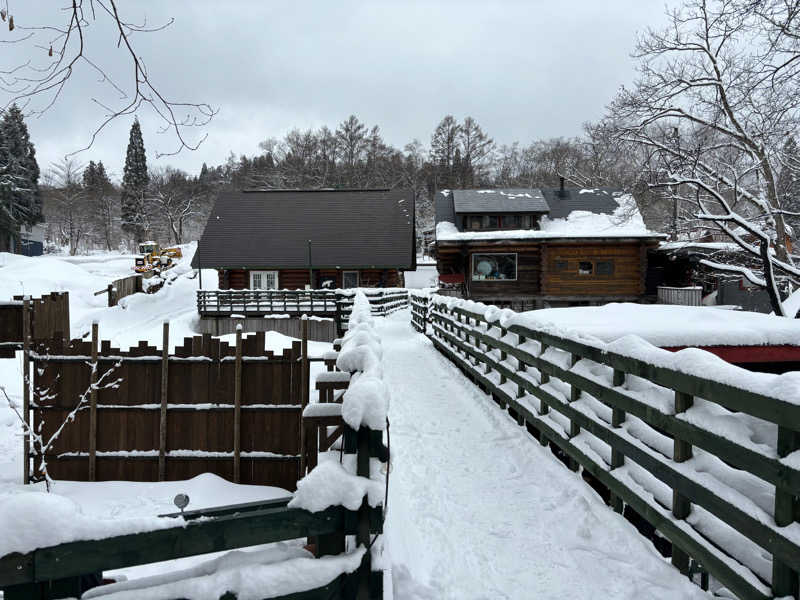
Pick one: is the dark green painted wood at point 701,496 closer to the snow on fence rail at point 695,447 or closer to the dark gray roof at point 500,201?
the snow on fence rail at point 695,447

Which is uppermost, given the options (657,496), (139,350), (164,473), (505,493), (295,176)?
(295,176)

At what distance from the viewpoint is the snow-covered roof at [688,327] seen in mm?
5402

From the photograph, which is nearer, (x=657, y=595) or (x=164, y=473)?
(x=657, y=595)

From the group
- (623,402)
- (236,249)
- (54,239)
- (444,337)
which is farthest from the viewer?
(54,239)

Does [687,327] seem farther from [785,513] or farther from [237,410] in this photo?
[237,410]

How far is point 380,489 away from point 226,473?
519 cm

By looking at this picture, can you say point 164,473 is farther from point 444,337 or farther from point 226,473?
point 444,337

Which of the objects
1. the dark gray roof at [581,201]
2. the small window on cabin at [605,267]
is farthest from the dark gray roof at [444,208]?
the small window on cabin at [605,267]

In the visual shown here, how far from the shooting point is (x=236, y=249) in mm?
31312

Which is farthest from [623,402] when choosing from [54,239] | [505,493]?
[54,239]

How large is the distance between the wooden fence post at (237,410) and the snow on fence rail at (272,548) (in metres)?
4.24

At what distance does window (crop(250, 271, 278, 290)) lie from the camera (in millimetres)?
31172

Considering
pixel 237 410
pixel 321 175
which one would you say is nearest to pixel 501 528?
pixel 237 410

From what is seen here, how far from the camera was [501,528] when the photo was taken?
3857mm
